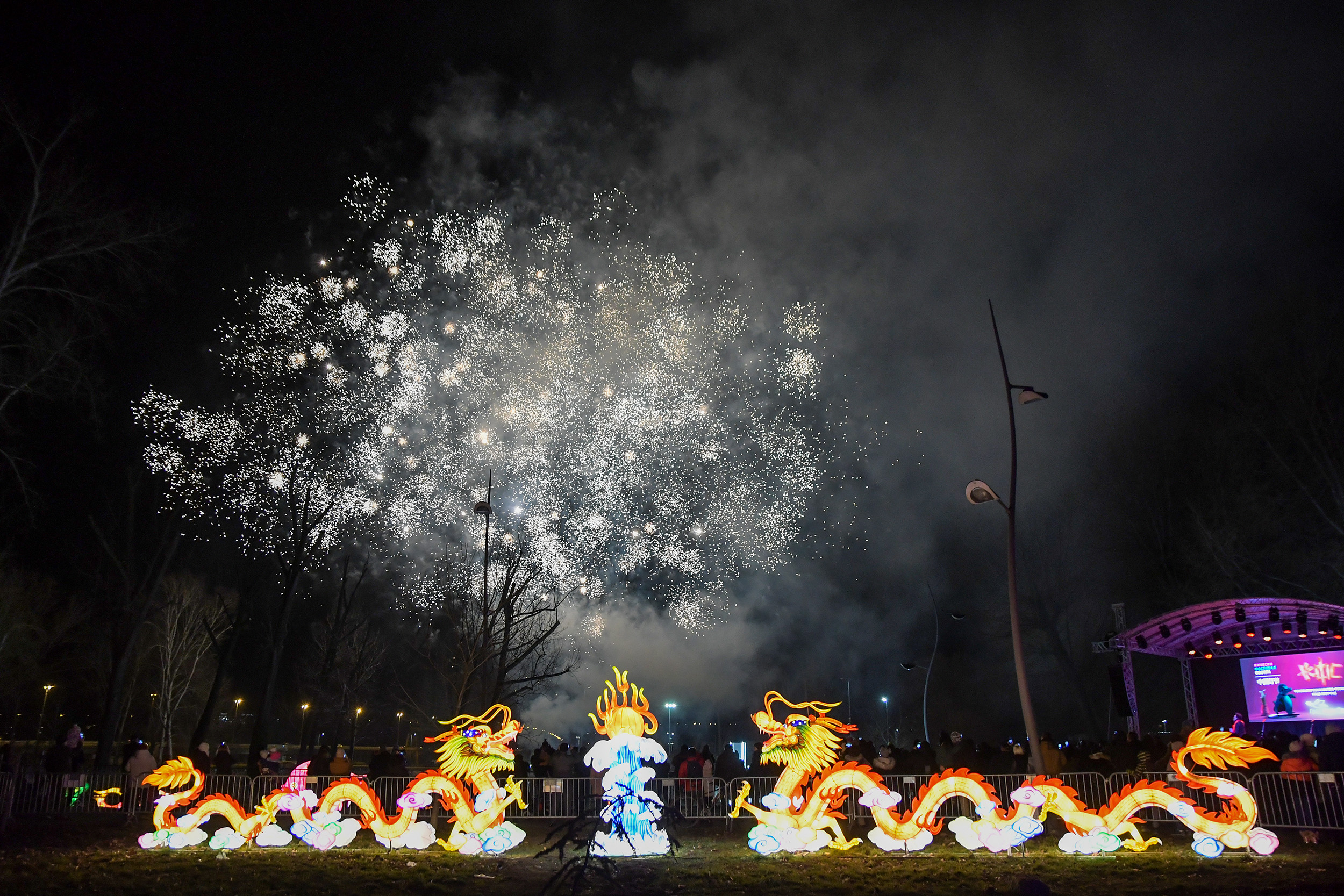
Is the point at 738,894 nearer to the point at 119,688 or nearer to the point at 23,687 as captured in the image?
the point at 119,688

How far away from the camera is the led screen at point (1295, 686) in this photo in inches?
861

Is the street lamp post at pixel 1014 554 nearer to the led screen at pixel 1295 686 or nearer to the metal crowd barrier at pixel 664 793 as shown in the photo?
the metal crowd barrier at pixel 664 793

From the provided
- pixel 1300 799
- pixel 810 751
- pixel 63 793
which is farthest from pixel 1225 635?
pixel 63 793

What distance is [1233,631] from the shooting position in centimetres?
2278

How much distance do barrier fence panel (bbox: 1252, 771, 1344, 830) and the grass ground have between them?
338mm

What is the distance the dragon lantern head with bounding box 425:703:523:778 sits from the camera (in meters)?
12.5

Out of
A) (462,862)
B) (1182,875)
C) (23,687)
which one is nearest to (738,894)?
(462,862)

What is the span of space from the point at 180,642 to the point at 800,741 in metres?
37.6

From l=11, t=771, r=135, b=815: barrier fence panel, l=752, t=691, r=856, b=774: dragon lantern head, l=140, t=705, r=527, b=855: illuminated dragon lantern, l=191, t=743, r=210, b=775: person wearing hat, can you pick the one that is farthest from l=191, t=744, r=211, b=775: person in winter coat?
l=752, t=691, r=856, b=774: dragon lantern head

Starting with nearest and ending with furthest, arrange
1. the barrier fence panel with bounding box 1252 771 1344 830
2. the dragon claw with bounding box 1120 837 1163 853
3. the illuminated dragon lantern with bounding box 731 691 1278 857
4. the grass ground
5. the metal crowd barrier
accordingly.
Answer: the grass ground
the illuminated dragon lantern with bounding box 731 691 1278 857
the dragon claw with bounding box 1120 837 1163 853
the barrier fence panel with bounding box 1252 771 1344 830
the metal crowd barrier

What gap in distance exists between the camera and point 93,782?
58.0 feet

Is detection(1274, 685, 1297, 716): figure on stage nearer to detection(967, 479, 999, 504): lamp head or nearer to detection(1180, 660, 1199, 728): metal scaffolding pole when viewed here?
detection(1180, 660, 1199, 728): metal scaffolding pole

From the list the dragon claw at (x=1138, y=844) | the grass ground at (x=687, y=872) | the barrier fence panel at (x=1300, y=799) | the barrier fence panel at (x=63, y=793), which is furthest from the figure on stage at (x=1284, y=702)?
the barrier fence panel at (x=63, y=793)

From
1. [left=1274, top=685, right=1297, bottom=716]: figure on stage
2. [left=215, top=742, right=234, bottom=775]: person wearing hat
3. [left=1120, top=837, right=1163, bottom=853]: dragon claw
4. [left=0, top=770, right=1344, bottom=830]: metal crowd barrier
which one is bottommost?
[left=1120, top=837, right=1163, bottom=853]: dragon claw
